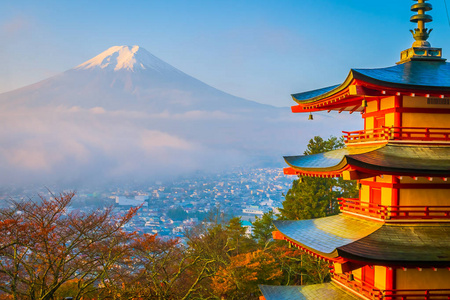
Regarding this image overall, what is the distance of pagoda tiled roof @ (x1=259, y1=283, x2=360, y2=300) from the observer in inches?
405

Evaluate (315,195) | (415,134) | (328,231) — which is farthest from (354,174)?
(315,195)

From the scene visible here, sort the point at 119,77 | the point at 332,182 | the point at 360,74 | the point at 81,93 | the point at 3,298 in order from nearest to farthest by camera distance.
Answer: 1. the point at 360,74
2. the point at 3,298
3. the point at 332,182
4. the point at 81,93
5. the point at 119,77

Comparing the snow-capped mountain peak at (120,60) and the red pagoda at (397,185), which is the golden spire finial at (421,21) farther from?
the snow-capped mountain peak at (120,60)

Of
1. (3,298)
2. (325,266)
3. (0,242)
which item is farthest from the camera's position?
(325,266)

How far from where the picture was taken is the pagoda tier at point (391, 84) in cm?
857

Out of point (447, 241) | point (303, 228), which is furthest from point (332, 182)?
point (447, 241)

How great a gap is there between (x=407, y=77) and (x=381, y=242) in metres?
4.03

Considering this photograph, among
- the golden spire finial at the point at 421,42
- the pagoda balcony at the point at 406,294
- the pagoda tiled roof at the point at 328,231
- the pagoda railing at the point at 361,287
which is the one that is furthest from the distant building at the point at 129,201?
the pagoda balcony at the point at 406,294

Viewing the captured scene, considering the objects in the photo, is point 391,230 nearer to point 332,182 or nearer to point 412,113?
point 412,113

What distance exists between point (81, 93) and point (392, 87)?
157393mm

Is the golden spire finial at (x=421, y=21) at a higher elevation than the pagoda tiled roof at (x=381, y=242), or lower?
higher

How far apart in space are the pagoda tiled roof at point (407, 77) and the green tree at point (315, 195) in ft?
58.3

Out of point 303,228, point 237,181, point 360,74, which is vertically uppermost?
point 360,74

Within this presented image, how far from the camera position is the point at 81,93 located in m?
152
